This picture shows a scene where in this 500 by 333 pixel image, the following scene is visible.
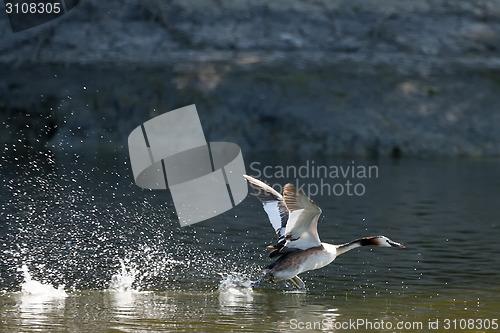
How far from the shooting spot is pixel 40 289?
13180 mm

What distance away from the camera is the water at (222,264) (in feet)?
38.8

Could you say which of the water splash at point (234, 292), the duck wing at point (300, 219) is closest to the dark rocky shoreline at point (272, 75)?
the water splash at point (234, 292)

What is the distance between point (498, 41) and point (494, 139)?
5983 millimetres

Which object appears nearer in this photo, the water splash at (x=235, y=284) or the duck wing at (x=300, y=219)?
the duck wing at (x=300, y=219)

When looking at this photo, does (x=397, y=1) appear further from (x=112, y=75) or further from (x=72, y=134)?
(x=72, y=134)

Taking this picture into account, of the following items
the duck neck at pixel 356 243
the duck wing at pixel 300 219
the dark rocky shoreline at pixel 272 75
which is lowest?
the dark rocky shoreline at pixel 272 75

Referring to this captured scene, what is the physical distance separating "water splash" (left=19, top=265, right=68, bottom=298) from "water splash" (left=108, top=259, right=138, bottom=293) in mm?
753

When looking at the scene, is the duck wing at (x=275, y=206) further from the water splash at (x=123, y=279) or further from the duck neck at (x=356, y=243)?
the water splash at (x=123, y=279)

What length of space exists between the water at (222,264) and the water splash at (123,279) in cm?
5

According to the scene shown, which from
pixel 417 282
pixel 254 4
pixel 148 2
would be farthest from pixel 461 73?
pixel 417 282

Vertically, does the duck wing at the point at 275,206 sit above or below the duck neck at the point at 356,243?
above

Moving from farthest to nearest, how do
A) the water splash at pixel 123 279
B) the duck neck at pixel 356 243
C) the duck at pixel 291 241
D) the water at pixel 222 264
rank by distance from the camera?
1. the water splash at pixel 123 279
2. the duck neck at pixel 356 243
3. the duck at pixel 291 241
4. the water at pixel 222 264

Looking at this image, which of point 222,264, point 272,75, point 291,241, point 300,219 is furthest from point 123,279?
point 272,75

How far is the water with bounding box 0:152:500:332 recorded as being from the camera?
11.8m
